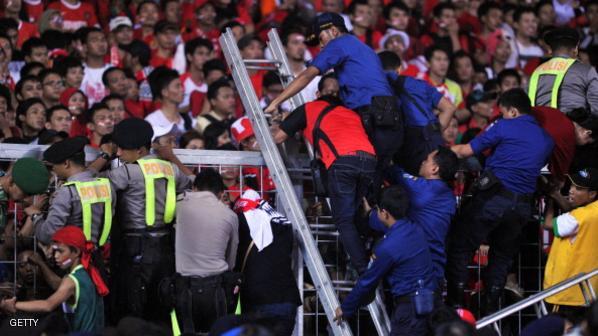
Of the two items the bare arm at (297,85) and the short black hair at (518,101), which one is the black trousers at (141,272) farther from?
the short black hair at (518,101)

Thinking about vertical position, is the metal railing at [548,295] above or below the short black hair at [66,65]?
below

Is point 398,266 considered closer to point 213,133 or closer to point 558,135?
point 558,135

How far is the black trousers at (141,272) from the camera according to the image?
966 centimetres

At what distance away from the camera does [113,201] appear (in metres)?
9.62

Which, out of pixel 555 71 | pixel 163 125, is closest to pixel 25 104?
pixel 163 125

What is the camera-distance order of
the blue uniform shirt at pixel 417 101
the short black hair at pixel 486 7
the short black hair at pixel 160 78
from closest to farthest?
the blue uniform shirt at pixel 417 101 < the short black hair at pixel 160 78 < the short black hair at pixel 486 7

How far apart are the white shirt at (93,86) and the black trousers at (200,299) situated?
4.79 metres

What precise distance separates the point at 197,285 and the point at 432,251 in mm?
1862

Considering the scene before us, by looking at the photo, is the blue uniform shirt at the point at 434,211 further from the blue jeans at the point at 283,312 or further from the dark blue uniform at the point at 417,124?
the blue jeans at the point at 283,312

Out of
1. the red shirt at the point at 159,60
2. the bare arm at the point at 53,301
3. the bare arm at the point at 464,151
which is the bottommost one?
the bare arm at the point at 53,301

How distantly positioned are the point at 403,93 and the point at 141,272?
2.66 metres

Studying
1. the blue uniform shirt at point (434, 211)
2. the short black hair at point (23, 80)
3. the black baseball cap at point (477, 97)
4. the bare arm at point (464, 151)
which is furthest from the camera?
the black baseball cap at point (477, 97)

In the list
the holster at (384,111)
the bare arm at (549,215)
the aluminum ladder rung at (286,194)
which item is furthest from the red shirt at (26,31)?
the bare arm at (549,215)

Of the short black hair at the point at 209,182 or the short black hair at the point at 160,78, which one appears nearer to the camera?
the short black hair at the point at 209,182
